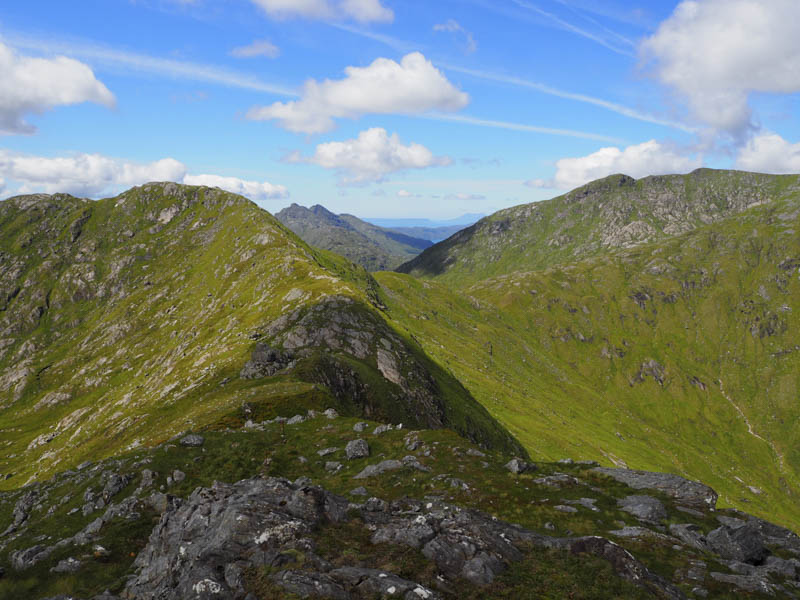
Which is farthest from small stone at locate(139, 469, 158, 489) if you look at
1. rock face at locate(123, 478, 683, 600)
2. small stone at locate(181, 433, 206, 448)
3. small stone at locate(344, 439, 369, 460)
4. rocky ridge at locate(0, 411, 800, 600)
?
small stone at locate(344, 439, 369, 460)

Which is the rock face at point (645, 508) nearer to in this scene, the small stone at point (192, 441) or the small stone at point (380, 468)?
the small stone at point (380, 468)

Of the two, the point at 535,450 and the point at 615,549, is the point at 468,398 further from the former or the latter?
the point at 615,549

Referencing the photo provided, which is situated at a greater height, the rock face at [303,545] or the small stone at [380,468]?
the rock face at [303,545]

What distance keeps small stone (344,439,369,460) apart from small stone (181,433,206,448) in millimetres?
16659

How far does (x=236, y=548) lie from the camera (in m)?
20.4

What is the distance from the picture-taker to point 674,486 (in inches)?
1353

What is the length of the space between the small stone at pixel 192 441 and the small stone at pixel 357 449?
16.7 metres

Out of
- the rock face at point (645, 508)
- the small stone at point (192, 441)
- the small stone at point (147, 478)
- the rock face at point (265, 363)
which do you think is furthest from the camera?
the rock face at point (265, 363)

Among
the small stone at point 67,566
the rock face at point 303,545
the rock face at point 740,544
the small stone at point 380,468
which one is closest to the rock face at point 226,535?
the rock face at point 303,545

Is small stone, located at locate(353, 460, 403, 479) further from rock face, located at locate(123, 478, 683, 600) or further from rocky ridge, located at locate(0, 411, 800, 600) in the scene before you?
rock face, located at locate(123, 478, 683, 600)

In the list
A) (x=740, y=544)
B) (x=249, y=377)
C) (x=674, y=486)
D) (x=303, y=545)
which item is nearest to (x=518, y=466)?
(x=674, y=486)

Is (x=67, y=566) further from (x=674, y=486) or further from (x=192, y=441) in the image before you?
(x=674, y=486)

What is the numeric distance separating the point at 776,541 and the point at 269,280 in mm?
158685

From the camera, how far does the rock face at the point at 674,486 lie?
3231cm
